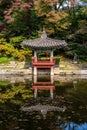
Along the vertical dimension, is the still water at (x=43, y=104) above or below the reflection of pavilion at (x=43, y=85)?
above

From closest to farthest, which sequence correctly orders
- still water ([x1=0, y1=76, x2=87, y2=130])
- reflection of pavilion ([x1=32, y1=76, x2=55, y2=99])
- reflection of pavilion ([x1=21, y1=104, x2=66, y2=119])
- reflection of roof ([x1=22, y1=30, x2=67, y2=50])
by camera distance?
1. still water ([x1=0, y1=76, x2=87, y2=130])
2. reflection of pavilion ([x1=21, y1=104, x2=66, y2=119])
3. reflection of pavilion ([x1=32, y1=76, x2=55, y2=99])
4. reflection of roof ([x1=22, y1=30, x2=67, y2=50])

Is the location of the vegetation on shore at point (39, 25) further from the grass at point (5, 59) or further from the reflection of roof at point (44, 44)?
the reflection of roof at point (44, 44)

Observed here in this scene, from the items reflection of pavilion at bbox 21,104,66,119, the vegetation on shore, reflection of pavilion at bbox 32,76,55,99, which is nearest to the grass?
the vegetation on shore

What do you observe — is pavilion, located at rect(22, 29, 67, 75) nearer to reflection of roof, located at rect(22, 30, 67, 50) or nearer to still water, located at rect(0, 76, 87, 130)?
reflection of roof, located at rect(22, 30, 67, 50)

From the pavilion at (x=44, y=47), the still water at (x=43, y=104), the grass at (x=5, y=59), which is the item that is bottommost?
the grass at (x=5, y=59)

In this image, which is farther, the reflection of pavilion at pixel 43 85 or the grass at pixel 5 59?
the grass at pixel 5 59

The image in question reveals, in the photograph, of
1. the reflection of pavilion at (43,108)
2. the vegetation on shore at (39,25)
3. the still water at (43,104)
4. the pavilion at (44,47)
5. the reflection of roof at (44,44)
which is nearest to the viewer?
the still water at (43,104)

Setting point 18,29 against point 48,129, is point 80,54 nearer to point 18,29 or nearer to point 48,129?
point 18,29

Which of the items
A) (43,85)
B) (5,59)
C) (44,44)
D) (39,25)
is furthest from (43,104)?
(39,25)

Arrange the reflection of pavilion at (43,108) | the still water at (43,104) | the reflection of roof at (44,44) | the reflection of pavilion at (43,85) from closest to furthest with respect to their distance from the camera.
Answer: the still water at (43,104) → the reflection of pavilion at (43,108) → the reflection of pavilion at (43,85) → the reflection of roof at (44,44)

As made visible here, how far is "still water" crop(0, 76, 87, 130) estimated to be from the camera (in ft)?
54.5

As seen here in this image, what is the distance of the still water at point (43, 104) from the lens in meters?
16.6

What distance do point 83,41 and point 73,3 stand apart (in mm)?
5200

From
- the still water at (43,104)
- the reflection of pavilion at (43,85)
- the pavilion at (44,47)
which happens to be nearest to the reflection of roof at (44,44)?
the pavilion at (44,47)
